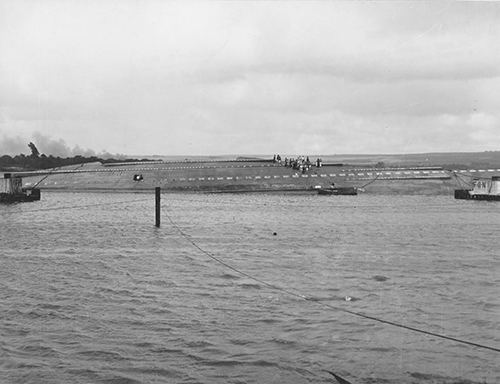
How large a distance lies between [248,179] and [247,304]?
48303 millimetres

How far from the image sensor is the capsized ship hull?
193 feet

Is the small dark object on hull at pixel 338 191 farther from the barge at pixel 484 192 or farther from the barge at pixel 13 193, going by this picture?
the barge at pixel 13 193

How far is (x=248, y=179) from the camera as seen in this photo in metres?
62.1

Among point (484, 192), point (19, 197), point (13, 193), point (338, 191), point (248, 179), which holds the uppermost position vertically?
point (248, 179)

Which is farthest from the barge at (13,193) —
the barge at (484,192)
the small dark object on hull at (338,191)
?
the barge at (484,192)

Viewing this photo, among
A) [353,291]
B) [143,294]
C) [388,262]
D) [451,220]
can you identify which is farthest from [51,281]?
[451,220]

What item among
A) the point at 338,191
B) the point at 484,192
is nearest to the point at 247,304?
the point at 338,191

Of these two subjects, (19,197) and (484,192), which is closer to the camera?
(19,197)

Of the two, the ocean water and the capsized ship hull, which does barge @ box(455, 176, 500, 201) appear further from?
the ocean water

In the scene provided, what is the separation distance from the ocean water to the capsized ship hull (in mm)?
29218

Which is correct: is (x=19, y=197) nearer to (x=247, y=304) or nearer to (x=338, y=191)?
(x=338, y=191)

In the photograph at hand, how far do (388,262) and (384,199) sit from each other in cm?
3201

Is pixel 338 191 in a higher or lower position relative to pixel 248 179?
lower

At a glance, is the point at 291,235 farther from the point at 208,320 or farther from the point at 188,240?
the point at 208,320
